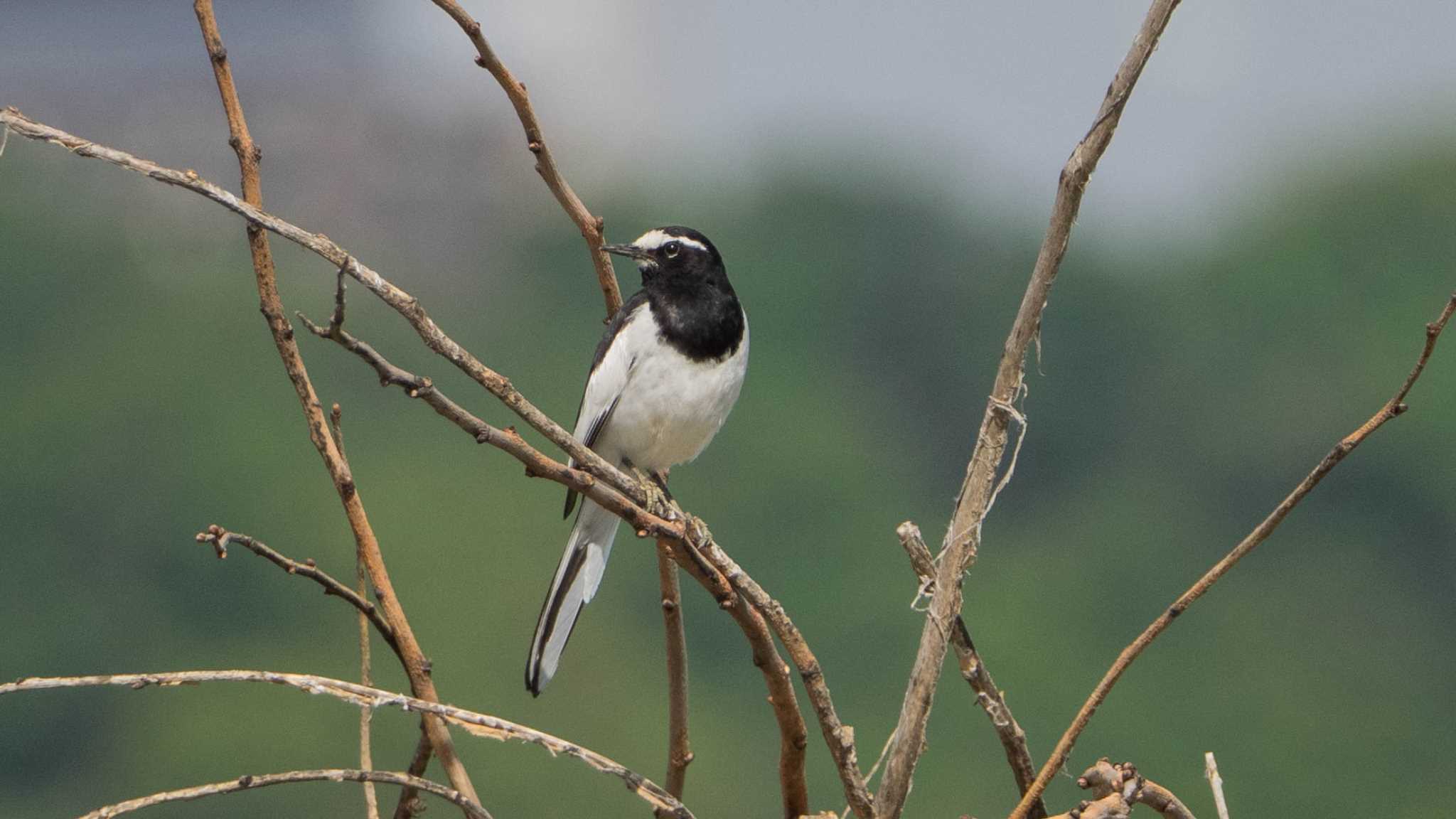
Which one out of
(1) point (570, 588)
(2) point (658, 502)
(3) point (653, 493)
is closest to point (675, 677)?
(3) point (653, 493)

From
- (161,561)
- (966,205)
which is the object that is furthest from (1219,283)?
(161,561)

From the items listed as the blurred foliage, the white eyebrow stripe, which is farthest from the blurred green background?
the white eyebrow stripe

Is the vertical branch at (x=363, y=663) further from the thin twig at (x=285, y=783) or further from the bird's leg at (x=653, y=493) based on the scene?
the bird's leg at (x=653, y=493)

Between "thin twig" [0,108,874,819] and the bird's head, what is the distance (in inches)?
102

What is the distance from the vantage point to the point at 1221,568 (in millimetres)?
1713

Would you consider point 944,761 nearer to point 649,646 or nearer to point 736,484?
point 649,646

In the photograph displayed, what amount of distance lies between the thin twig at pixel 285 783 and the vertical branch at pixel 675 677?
399 mm

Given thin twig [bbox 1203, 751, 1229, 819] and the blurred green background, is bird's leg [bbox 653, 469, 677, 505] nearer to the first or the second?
thin twig [bbox 1203, 751, 1229, 819]

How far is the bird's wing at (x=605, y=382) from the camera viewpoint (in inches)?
168

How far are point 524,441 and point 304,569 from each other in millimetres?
381

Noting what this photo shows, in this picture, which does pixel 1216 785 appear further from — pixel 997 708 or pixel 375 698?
pixel 375 698

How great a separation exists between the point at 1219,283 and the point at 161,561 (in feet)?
118

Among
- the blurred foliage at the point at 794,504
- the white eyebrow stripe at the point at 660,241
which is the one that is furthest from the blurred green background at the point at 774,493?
the white eyebrow stripe at the point at 660,241

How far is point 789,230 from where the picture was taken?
60781 millimetres
